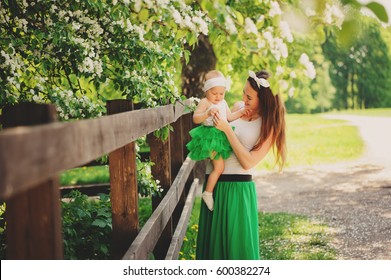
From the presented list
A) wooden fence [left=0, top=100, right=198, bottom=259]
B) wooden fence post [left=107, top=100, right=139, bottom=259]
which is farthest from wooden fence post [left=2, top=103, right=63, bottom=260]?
wooden fence post [left=107, top=100, right=139, bottom=259]

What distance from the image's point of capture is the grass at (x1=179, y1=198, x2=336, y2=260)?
6.20 meters

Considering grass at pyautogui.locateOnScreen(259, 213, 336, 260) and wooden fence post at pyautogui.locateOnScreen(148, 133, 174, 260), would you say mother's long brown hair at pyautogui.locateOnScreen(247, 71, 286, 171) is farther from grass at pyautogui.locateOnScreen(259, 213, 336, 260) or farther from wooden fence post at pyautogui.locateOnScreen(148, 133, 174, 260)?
grass at pyautogui.locateOnScreen(259, 213, 336, 260)

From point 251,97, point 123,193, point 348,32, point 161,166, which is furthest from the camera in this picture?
point 161,166

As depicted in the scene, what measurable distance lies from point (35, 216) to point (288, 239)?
18.4ft

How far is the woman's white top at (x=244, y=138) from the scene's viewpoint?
4375 mm

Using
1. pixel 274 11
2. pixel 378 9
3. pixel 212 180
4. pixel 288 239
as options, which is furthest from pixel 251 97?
pixel 288 239

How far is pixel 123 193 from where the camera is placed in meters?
3.19

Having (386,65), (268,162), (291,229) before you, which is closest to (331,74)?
(386,65)

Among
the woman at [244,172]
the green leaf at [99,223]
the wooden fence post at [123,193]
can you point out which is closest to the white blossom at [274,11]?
the wooden fence post at [123,193]

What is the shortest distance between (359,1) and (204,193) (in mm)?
2617

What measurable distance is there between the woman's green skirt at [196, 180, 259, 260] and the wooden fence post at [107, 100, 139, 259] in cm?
124

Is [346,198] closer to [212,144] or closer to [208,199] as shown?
[208,199]

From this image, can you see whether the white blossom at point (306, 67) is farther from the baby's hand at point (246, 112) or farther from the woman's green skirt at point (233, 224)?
the woman's green skirt at point (233, 224)
